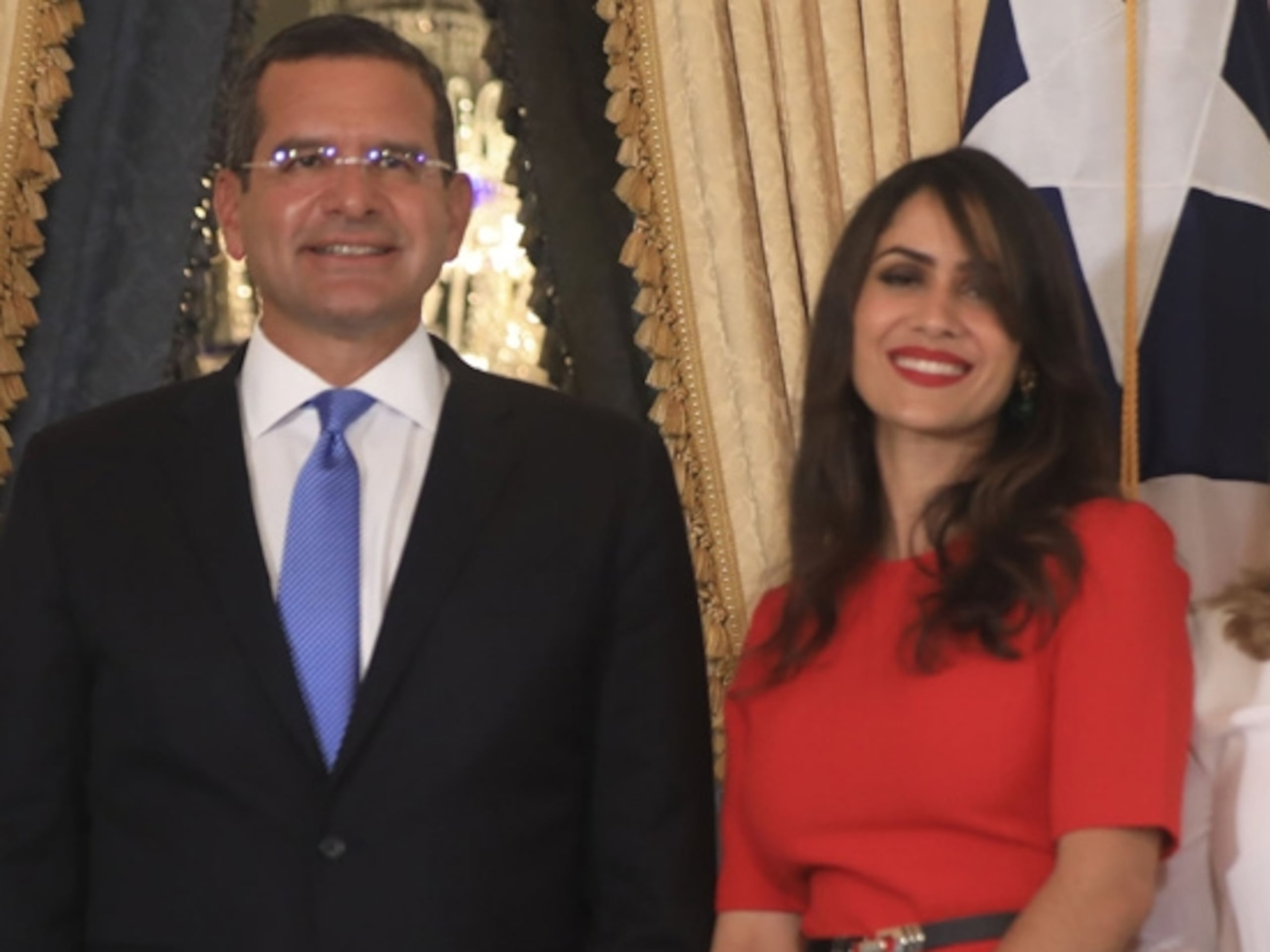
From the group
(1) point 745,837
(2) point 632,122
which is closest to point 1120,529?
(1) point 745,837

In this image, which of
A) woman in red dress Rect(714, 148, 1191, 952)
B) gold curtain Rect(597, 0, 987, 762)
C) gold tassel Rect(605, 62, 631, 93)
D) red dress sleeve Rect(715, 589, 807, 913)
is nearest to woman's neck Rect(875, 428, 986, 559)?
woman in red dress Rect(714, 148, 1191, 952)

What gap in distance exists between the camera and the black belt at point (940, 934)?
2398 mm

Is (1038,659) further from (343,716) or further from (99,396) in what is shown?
(99,396)

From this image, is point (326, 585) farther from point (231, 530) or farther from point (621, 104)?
point (621, 104)

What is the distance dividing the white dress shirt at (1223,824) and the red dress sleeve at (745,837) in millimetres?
430

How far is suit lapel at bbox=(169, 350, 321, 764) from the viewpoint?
2.47 metres

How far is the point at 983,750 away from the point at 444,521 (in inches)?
26.4

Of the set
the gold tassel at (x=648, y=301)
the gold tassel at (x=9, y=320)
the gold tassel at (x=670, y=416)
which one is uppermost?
the gold tassel at (x=9, y=320)

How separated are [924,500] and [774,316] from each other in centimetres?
112

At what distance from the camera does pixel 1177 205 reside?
346 centimetres

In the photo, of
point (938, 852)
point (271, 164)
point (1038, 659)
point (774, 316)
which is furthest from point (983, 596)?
point (774, 316)

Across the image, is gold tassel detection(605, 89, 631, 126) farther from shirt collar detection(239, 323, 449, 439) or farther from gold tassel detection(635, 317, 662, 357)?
shirt collar detection(239, 323, 449, 439)

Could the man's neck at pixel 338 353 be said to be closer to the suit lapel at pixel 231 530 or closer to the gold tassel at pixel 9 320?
the suit lapel at pixel 231 530

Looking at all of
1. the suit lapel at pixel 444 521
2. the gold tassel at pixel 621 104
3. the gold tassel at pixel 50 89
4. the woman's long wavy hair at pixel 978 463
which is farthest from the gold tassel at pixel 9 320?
the woman's long wavy hair at pixel 978 463
